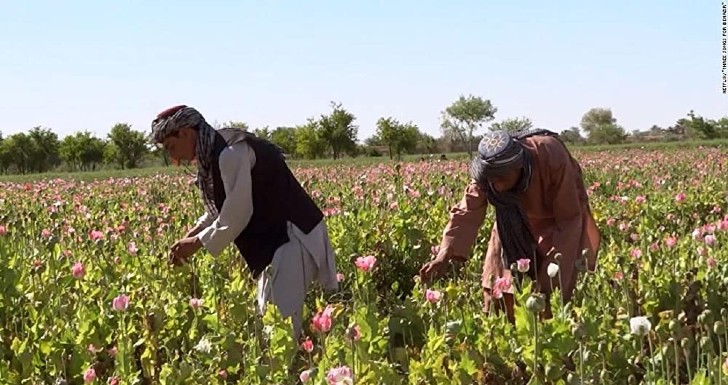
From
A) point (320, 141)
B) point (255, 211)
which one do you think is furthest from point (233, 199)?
point (320, 141)

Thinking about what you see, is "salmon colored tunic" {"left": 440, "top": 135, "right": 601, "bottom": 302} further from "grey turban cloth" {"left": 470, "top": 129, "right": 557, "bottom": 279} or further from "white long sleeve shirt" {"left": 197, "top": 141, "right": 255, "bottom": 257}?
"white long sleeve shirt" {"left": 197, "top": 141, "right": 255, "bottom": 257}

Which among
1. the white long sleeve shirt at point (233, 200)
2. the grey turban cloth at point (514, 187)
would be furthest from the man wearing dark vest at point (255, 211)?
the grey turban cloth at point (514, 187)

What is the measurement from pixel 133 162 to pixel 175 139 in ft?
225

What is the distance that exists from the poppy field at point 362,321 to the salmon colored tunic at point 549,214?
0.47 ft

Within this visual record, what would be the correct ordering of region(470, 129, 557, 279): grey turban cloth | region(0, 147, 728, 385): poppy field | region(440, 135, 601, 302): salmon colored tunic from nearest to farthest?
1. region(0, 147, 728, 385): poppy field
2. region(470, 129, 557, 279): grey turban cloth
3. region(440, 135, 601, 302): salmon colored tunic

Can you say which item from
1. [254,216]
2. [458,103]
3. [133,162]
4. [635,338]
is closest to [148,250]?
[254,216]

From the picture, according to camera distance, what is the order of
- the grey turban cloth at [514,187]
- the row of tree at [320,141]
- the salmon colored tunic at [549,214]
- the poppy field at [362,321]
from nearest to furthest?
the poppy field at [362,321]
the grey turban cloth at [514,187]
the salmon colored tunic at [549,214]
the row of tree at [320,141]

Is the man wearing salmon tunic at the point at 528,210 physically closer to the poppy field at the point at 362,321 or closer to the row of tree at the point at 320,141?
the poppy field at the point at 362,321

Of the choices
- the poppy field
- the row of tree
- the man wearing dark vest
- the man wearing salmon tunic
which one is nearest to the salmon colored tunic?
the man wearing salmon tunic

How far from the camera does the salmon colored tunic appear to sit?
3729 millimetres

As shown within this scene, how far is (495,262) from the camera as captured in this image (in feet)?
13.7

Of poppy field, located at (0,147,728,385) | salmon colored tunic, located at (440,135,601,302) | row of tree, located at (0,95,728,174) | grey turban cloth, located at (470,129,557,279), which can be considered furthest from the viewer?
row of tree, located at (0,95,728,174)

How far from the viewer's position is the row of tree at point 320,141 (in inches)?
2458

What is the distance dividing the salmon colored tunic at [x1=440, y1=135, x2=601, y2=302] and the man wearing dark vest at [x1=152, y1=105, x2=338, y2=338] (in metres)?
0.64
